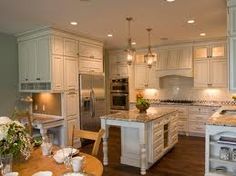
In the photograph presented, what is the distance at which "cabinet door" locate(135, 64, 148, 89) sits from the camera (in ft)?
23.5

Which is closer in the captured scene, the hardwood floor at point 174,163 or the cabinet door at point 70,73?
the hardwood floor at point 174,163

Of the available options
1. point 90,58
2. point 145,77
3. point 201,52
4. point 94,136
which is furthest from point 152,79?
point 94,136

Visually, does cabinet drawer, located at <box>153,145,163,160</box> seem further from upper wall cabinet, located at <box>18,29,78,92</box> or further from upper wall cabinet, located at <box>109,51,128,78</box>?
upper wall cabinet, located at <box>109,51,128,78</box>

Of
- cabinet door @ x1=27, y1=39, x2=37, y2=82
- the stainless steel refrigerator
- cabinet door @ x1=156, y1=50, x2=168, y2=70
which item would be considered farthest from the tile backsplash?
cabinet door @ x1=27, y1=39, x2=37, y2=82

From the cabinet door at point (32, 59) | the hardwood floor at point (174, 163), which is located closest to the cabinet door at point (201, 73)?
the hardwood floor at point (174, 163)

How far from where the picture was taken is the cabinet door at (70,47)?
4875mm

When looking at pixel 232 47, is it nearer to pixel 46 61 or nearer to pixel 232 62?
pixel 232 62

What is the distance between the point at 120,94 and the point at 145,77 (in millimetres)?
1045

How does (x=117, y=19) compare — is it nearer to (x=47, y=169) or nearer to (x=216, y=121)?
(x=216, y=121)

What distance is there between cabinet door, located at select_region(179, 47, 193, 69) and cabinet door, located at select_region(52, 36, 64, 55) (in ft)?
11.9

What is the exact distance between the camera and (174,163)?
4.14 m

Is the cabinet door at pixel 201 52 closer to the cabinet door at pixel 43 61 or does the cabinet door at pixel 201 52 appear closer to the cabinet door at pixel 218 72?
the cabinet door at pixel 218 72

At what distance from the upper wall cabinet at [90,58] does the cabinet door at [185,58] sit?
248cm

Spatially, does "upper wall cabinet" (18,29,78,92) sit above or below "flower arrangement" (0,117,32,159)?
above
